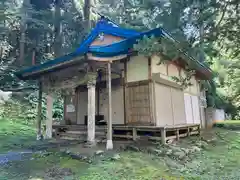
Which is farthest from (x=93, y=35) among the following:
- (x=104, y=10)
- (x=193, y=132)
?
(x=104, y=10)

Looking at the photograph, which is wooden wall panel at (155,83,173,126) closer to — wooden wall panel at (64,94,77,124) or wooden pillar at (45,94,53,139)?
wooden wall panel at (64,94,77,124)

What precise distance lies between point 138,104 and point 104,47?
2.60m

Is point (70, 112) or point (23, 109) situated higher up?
point (23, 109)

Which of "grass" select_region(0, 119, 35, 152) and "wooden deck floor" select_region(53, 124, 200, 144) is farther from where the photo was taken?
"grass" select_region(0, 119, 35, 152)

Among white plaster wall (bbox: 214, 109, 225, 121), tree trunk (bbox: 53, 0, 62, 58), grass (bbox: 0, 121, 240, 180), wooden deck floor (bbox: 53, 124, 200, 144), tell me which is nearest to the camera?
grass (bbox: 0, 121, 240, 180)

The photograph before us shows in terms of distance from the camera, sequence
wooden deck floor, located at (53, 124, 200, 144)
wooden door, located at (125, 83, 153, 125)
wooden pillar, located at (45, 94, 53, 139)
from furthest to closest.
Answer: wooden pillar, located at (45, 94, 53, 139) < wooden door, located at (125, 83, 153, 125) < wooden deck floor, located at (53, 124, 200, 144)

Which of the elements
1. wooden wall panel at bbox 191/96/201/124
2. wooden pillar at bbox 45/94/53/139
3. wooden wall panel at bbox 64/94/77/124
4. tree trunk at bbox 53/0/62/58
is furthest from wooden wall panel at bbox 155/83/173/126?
tree trunk at bbox 53/0/62/58

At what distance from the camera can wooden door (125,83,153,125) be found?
28.9 feet

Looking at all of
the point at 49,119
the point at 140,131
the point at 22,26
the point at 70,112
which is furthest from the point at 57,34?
the point at 140,131

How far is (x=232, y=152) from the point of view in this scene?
27.4 feet

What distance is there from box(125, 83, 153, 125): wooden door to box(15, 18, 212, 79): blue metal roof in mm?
1561

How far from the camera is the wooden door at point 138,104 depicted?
8.81 m

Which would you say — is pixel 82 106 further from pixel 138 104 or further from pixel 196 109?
pixel 196 109

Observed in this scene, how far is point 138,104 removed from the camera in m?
9.03
